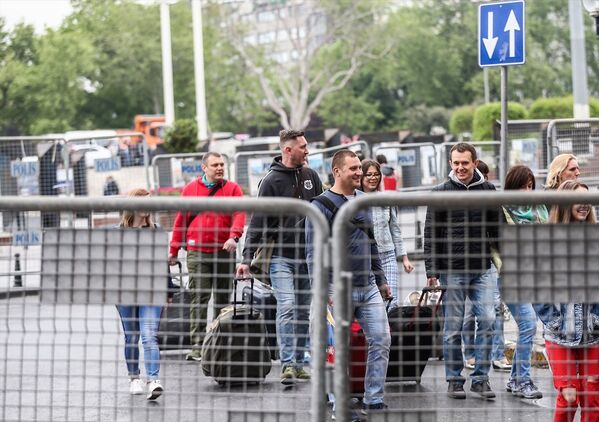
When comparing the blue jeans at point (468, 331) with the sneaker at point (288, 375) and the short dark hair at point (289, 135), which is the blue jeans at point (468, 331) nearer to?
the sneaker at point (288, 375)

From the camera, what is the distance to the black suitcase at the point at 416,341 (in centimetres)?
565

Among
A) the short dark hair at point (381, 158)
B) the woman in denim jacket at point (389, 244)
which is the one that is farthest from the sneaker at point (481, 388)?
the short dark hair at point (381, 158)

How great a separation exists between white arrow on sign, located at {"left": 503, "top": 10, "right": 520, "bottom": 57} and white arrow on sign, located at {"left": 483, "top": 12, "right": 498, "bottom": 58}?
5.5 inches

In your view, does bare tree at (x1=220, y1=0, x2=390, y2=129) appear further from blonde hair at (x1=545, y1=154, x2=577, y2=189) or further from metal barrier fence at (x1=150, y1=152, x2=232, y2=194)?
blonde hair at (x1=545, y1=154, x2=577, y2=189)

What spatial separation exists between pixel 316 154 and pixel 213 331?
49.7 ft

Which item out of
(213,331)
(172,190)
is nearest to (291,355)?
(213,331)

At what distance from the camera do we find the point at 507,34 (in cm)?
1146

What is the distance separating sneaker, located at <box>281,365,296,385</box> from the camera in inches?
224

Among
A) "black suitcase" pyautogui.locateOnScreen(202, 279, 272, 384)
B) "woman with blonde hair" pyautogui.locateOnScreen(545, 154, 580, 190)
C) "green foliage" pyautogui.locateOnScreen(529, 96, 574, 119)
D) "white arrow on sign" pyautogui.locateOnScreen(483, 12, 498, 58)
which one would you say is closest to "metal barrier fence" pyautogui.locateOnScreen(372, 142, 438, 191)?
"white arrow on sign" pyautogui.locateOnScreen(483, 12, 498, 58)

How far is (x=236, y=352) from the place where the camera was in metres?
5.41

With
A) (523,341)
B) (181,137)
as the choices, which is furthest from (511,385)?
(181,137)

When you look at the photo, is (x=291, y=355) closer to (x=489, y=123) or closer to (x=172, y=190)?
(x=172, y=190)

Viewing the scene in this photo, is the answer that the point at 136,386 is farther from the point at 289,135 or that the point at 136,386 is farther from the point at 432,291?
the point at 289,135

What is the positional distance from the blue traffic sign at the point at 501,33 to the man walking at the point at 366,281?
3.90 metres
